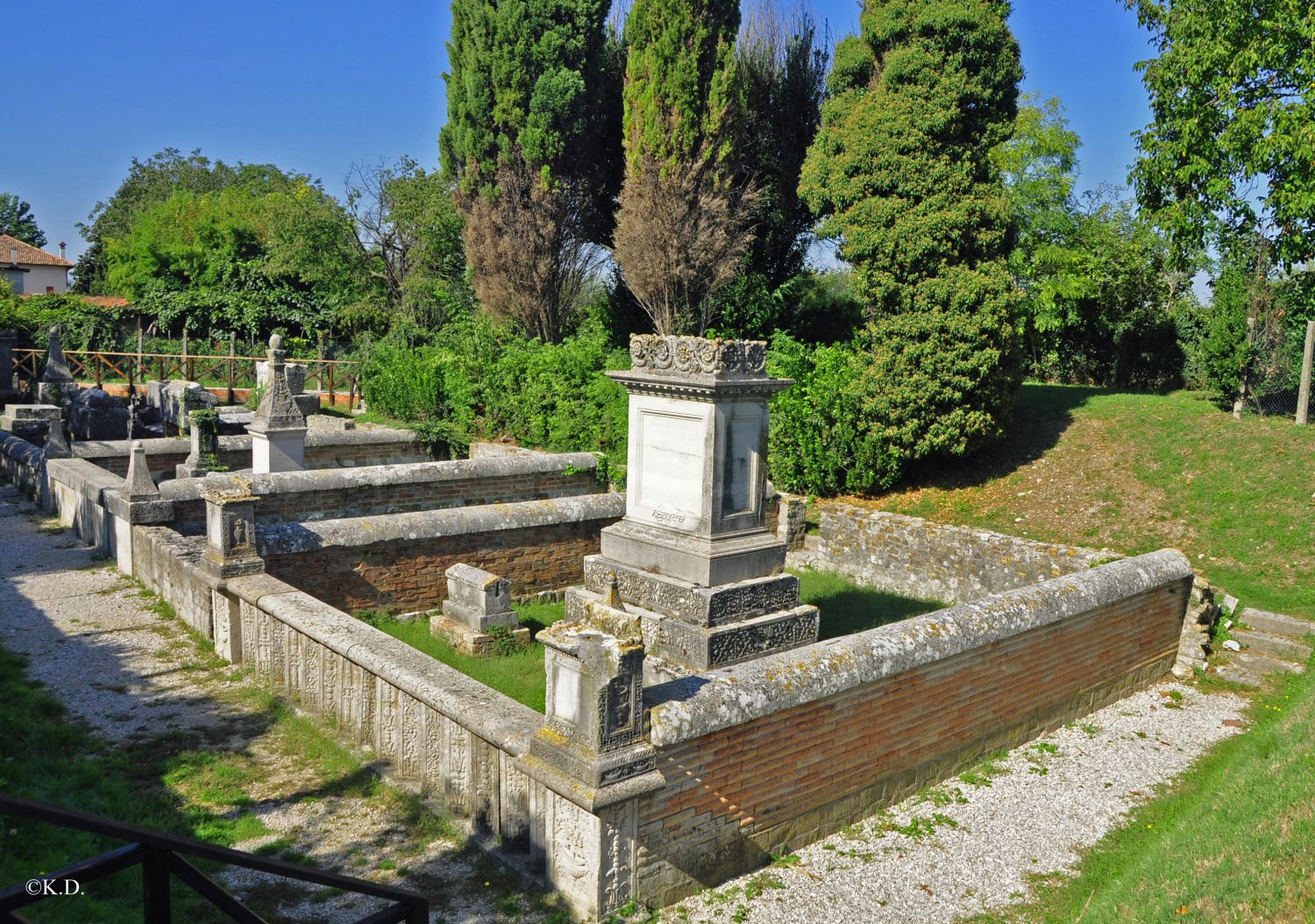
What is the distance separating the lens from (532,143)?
19.8 m

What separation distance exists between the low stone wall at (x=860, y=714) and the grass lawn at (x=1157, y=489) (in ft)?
11.4

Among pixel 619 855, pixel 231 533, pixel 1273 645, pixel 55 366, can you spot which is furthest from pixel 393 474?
pixel 55 366

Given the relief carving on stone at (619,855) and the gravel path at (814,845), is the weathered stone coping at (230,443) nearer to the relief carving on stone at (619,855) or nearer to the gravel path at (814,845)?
the gravel path at (814,845)

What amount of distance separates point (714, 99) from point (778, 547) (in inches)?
481

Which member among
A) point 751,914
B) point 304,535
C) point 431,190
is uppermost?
point 431,190

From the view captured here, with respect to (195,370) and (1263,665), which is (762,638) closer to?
(1263,665)

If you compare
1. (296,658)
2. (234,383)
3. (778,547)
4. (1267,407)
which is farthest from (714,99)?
(234,383)

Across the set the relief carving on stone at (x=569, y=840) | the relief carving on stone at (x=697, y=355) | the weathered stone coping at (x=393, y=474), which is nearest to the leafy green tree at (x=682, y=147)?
the weathered stone coping at (x=393, y=474)

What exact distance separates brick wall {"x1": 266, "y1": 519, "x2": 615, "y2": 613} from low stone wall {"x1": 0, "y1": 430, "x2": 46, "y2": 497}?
6.97m

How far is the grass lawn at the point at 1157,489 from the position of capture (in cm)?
1092

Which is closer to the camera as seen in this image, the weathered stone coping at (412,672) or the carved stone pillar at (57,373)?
the weathered stone coping at (412,672)

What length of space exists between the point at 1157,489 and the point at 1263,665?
4.63 m

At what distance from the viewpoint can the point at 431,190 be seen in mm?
29016

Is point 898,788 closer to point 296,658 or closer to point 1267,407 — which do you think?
point 296,658
